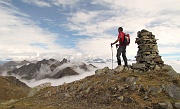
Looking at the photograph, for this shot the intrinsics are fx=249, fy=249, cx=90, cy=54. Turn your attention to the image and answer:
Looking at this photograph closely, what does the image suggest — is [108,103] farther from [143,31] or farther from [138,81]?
[143,31]

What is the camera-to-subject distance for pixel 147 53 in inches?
1236

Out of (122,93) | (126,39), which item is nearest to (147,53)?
(126,39)

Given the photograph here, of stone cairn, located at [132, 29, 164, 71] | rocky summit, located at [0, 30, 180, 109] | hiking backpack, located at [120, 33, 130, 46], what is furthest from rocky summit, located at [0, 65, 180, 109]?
hiking backpack, located at [120, 33, 130, 46]

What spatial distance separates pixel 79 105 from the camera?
25.5 meters

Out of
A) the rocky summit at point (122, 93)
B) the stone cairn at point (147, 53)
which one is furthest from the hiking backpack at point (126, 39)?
the rocky summit at point (122, 93)

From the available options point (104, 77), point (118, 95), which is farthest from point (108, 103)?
point (104, 77)

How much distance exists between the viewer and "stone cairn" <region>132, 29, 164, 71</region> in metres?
31.4

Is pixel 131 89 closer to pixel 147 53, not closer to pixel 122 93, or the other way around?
pixel 122 93

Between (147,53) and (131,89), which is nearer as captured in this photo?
(131,89)

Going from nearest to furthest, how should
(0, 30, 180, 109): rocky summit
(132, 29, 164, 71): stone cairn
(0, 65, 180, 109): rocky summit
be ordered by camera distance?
(0, 65, 180, 109): rocky summit → (0, 30, 180, 109): rocky summit → (132, 29, 164, 71): stone cairn

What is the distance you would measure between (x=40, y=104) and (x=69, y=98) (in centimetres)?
360

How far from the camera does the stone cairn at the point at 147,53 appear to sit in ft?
103

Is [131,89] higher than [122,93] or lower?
higher

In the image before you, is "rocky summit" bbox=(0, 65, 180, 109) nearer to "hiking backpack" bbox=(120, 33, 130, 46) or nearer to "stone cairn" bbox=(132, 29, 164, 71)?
"stone cairn" bbox=(132, 29, 164, 71)
